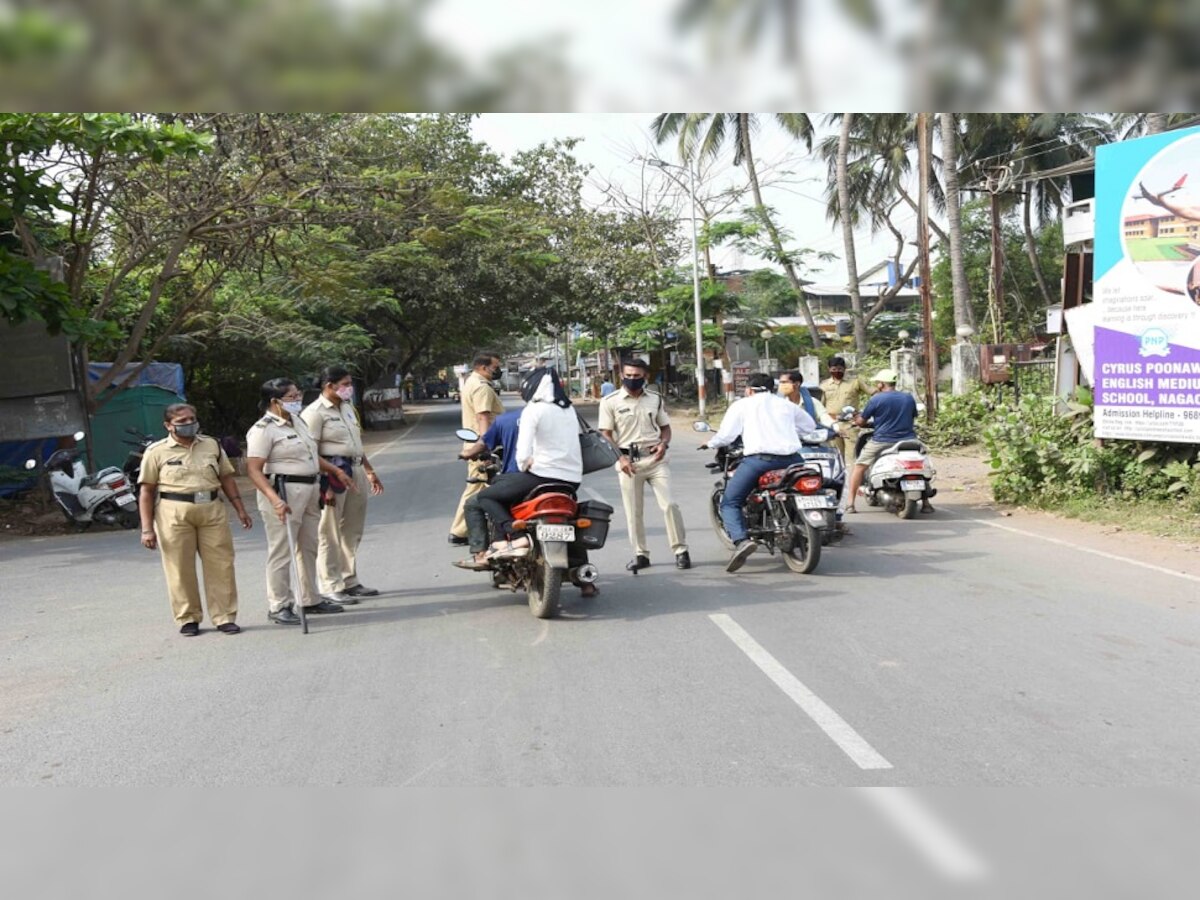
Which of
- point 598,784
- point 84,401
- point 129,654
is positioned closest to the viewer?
point 598,784

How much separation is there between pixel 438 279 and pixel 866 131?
15182mm

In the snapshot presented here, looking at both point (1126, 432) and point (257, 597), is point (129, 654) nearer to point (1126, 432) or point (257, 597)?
point (257, 597)

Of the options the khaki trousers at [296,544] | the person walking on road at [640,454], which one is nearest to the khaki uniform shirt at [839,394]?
the person walking on road at [640,454]

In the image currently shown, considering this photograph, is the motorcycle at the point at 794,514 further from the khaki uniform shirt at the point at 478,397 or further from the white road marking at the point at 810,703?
the khaki uniform shirt at the point at 478,397

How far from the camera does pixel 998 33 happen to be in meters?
2.22

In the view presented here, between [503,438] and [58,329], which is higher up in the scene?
[58,329]

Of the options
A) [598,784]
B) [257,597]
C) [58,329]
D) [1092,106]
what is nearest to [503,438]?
[257,597]

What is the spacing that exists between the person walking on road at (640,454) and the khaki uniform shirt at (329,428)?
6.76ft

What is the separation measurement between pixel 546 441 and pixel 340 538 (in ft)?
6.90

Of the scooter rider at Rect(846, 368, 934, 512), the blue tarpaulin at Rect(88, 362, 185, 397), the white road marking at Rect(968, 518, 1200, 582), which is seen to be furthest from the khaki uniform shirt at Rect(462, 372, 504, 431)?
the blue tarpaulin at Rect(88, 362, 185, 397)

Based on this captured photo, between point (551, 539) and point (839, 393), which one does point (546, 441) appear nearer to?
point (551, 539)

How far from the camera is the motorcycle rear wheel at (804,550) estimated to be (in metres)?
8.37

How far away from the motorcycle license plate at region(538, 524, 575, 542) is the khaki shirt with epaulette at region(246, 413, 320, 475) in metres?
1.80

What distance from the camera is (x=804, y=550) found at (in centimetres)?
855
